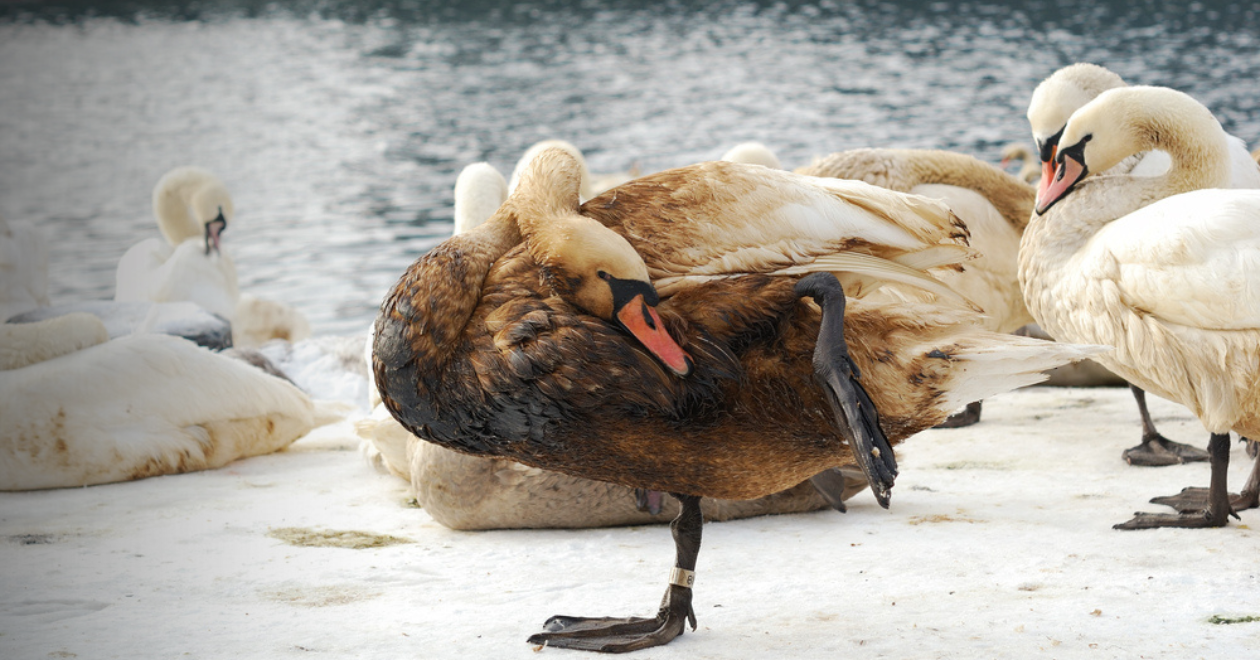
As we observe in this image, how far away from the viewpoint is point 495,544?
4.09 metres

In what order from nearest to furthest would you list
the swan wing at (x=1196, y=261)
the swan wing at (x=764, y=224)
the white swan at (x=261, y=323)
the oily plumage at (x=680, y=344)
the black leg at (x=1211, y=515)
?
the oily plumage at (x=680, y=344), the swan wing at (x=764, y=224), the swan wing at (x=1196, y=261), the black leg at (x=1211, y=515), the white swan at (x=261, y=323)

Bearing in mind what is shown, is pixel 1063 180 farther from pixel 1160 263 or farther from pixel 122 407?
pixel 122 407

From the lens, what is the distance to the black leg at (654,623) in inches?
123

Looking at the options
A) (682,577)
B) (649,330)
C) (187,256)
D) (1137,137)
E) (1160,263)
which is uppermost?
(1137,137)

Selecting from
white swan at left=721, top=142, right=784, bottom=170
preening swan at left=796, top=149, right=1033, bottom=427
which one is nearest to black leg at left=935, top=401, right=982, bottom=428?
preening swan at left=796, top=149, right=1033, bottom=427

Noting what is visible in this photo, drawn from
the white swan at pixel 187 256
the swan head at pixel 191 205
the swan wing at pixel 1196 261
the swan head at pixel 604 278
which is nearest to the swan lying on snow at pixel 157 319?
the white swan at pixel 187 256

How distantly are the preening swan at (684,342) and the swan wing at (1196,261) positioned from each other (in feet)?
3.97

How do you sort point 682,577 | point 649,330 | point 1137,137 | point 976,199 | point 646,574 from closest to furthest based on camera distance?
point 649,330, point 682,577, point 646,574, point 1137,137, point 976,199

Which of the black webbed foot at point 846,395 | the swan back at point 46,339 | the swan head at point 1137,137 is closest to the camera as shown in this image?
the black webbed foot at point 846,395

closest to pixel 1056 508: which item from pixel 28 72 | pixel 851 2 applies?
pixel 28 72

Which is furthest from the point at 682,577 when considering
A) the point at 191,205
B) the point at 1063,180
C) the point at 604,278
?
the point at 191,205

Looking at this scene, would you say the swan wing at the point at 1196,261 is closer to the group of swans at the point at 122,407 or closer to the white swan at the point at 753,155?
the white swan at the point at 753,155

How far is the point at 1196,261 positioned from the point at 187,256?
25.0ft

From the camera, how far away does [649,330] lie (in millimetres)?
2699
